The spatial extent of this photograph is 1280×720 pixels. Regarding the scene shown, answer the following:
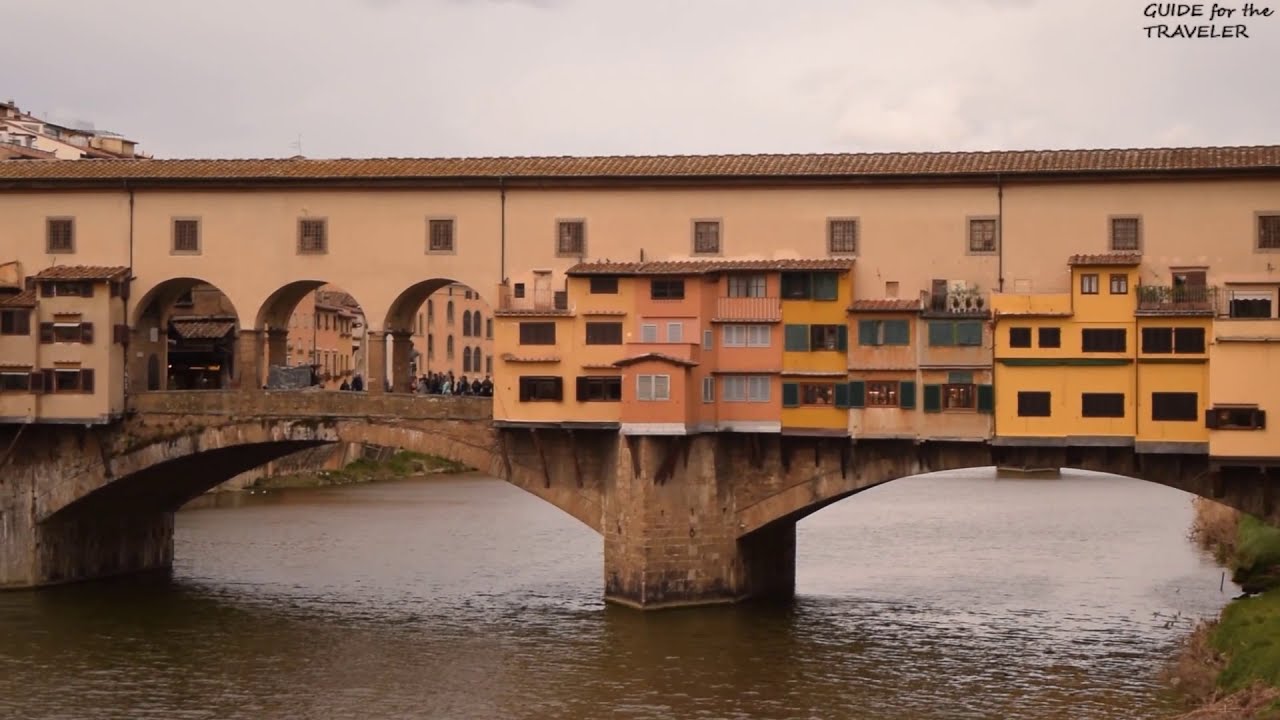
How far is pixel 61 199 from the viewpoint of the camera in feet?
158

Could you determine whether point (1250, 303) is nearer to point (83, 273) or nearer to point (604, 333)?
point (604, 333)

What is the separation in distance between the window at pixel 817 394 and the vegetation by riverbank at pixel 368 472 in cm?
3887

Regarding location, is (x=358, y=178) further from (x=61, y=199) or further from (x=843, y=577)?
(x=843, y=577)

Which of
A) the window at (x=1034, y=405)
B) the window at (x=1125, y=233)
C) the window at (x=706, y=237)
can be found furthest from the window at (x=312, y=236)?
the window at (x=1125, y=233)

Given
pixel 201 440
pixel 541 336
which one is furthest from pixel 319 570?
pixel 541 336

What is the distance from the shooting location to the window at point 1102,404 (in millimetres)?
41281

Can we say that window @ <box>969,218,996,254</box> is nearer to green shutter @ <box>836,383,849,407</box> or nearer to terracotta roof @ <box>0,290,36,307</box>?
green shutter @ <box>836,383,849,407</box>

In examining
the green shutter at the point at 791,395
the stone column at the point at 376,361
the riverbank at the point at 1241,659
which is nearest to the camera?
the riverbank at the point at 1241,659

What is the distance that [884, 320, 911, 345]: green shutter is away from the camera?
4300 cm

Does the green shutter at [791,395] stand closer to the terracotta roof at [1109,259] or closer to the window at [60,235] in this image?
the terracotta roof at [1109,259]

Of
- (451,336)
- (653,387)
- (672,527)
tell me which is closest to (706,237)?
(653,387)

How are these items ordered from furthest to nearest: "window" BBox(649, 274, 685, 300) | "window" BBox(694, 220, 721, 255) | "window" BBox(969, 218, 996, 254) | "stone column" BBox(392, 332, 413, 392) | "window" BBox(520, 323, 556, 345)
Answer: "stone column" BBox(392, 332, 413, 392) → "window" BBox(694, 220, 721, 255) → "window" BBox(520, 323, 556, 345) → "window" BBox(649, 274, 685, 300) → "window" BBox(969, 218, 996, 254)

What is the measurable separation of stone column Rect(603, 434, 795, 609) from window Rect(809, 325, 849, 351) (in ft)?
10.6

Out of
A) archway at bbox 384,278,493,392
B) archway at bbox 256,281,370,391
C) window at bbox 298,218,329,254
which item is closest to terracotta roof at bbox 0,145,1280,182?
window at bbox 298,218,329,254
